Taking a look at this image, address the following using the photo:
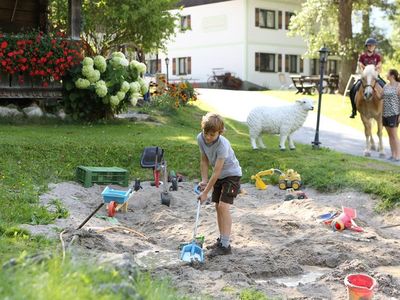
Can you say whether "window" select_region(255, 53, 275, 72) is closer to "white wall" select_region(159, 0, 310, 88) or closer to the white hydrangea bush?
"white wall" select_region(159, 0, 310, 88)

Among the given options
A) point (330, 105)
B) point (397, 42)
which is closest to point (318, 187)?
point (330, 105)

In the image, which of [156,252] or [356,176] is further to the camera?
[356,176]

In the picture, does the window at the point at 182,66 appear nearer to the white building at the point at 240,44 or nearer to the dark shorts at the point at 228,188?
the white building at the point at 240,44

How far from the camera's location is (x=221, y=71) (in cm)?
4778

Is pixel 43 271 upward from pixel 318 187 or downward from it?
upward

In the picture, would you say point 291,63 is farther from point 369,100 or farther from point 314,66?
point 369,100

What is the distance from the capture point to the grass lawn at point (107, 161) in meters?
9.09

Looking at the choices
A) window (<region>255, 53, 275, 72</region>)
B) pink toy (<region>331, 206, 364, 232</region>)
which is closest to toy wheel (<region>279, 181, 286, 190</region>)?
pink toy (<region>331, 206, 364, 232</region>)

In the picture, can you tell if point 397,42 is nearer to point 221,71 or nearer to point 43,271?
point 221,71

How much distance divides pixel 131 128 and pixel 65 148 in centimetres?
416

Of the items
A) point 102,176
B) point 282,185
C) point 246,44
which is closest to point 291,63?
point 246,44

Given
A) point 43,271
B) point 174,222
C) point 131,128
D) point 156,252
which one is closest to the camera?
point 43,271

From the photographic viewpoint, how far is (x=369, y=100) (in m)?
16.0

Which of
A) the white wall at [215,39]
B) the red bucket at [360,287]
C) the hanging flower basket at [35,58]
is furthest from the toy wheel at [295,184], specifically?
the white wall at [215,39]
